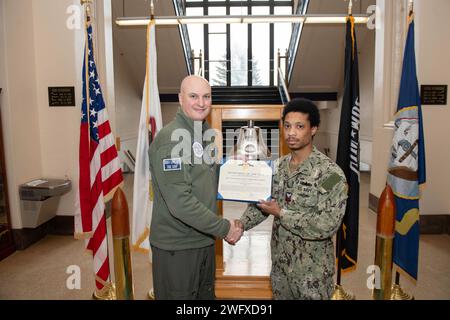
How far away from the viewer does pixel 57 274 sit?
3836 mm

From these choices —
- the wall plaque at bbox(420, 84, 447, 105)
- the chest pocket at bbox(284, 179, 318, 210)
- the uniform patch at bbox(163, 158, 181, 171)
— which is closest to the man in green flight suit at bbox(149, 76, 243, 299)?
the uniform patch at bbox(163, 158, 181, 171)

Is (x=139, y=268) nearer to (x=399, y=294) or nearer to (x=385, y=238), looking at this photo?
(x=399, y=294)

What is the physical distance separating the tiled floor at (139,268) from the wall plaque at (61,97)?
1.92 metres

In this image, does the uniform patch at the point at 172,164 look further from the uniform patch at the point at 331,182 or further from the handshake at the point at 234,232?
the uniform patch at the point at 331,182

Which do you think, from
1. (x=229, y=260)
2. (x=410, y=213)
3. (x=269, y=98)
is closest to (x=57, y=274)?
(x=229, y=260)

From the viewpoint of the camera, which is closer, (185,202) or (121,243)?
(121,243)

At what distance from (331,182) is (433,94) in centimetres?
402

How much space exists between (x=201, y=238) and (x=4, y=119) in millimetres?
Result: 3559

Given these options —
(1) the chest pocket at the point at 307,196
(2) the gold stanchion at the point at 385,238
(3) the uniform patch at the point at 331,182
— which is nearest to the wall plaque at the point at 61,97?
(1) the chest pocket at the point at 307,196

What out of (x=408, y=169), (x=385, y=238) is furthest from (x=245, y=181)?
(x=408, y=169)

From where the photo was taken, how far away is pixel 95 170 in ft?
10.2

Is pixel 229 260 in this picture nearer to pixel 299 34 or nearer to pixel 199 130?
pixel 199 130

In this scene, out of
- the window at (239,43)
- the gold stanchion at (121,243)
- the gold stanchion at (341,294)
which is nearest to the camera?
the gold stanchion at (121,243)

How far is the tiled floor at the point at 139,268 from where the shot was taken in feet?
11.2
